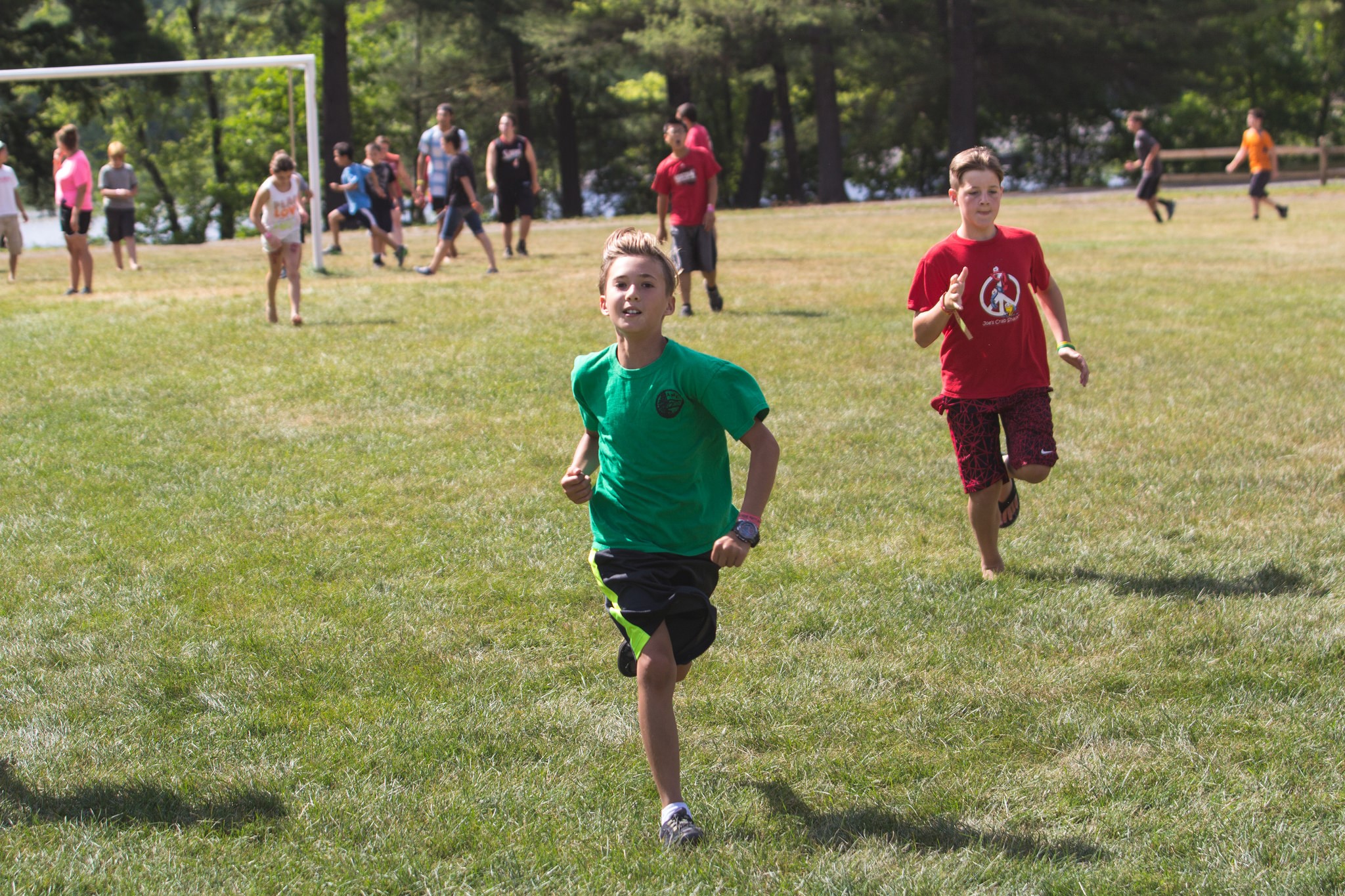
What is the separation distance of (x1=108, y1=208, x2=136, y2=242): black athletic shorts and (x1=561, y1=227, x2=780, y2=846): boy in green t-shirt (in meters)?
18.5

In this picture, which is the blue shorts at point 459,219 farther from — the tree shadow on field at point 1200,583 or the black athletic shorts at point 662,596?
Answer: the black athletic shorts at point 662,596

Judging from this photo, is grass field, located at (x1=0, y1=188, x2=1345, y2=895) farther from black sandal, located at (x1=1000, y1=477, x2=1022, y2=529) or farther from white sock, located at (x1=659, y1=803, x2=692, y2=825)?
black sandal, located at (x1=1000, y1=477, x2=1022, y2=529)

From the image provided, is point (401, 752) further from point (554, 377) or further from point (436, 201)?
point (436, 201)

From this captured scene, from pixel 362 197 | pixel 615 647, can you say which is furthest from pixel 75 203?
pixel 615 647

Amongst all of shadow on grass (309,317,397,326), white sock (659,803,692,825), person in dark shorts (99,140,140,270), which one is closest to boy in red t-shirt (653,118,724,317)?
shadow on grass (309,317,397,326)

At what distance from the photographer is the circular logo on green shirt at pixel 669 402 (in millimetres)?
3723

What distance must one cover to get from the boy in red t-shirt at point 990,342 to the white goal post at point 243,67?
11.5 metres

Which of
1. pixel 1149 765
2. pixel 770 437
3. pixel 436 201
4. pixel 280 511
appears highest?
pixel 436 201

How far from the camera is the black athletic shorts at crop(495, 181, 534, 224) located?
748 inches

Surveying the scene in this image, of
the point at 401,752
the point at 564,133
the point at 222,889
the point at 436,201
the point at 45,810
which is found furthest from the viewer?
the point at 564,133

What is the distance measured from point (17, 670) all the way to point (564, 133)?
44.9 m

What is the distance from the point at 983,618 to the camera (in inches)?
212

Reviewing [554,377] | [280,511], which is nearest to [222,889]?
[280,511]

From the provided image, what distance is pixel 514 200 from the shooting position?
19062mm
